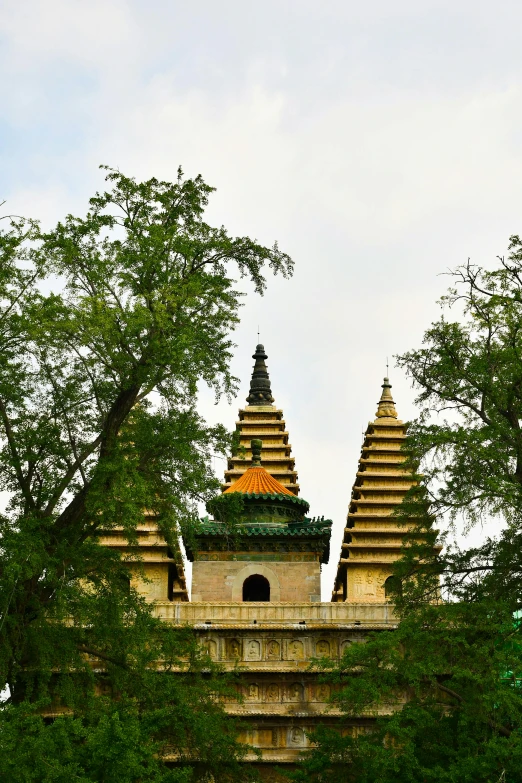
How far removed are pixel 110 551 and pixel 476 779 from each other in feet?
23.6

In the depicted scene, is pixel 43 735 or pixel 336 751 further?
pixel 336 751

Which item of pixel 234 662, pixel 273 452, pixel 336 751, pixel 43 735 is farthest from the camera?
pixel 273 452

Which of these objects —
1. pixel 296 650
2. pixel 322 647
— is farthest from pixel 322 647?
pixel 296 650

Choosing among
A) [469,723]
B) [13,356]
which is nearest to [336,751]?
[469,723]

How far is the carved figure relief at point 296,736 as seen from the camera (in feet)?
89.8

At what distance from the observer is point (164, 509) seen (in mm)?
21766

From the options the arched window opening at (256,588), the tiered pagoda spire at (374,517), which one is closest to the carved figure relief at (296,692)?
the arched window opening at (256,588)

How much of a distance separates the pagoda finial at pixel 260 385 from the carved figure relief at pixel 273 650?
683 inches

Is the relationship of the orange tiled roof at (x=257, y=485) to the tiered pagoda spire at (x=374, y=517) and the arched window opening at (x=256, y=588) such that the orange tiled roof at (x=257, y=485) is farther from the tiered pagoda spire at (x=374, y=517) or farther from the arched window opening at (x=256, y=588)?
the tiered pagoda spire at (x=374, y=517)

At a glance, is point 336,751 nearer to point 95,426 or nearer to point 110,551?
point 110,551

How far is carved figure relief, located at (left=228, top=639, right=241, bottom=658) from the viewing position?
93.3 ft

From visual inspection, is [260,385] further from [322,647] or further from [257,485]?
[322,647]

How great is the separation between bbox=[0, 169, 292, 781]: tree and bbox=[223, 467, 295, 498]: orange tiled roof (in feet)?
33.8

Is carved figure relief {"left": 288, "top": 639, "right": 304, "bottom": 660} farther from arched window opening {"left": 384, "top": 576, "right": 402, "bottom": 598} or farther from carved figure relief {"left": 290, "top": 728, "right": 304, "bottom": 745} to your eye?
arched window opening {"left": 384, "top": 576, "right": 402, "bottom": 598}
